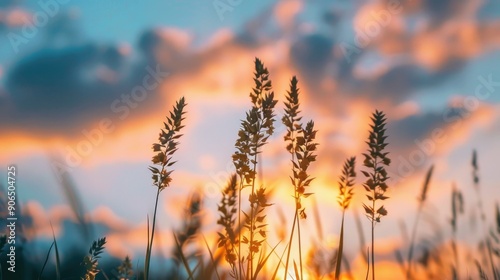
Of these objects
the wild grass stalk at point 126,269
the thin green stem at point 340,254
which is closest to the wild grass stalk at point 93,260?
the wild grass stalk at point 126,269

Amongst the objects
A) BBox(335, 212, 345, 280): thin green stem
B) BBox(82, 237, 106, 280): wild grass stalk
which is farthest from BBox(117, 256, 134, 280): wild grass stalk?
BBox(335, 212, 345, 280): thin green stem

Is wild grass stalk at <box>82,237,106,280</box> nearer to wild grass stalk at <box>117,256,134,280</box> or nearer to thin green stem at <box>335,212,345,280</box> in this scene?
wild grass stalk at <box>117,256,134,280</box>

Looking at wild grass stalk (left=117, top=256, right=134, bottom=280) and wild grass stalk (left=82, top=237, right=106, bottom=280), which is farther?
wild grass stalk (left=117, top=256, right=134, bottom=280)

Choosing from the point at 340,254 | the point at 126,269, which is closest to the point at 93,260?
the point at 126,269

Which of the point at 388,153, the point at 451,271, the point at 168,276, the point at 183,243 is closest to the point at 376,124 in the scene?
the point at 388,153

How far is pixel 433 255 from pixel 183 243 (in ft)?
10.9

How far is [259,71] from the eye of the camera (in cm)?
433

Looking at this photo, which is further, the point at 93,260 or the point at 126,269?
the point at 126,269

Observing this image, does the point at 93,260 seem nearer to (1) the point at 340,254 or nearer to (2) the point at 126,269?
(2) the point at 126,269

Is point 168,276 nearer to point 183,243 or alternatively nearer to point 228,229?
point 183,243

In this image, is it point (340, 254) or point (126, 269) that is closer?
point (340, 254)

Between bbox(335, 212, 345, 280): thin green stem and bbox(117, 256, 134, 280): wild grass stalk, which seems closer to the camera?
bbox(335, 212, 345, 280): thin green stem

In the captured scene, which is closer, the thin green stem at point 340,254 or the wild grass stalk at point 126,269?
the thin green stem at point 340,254

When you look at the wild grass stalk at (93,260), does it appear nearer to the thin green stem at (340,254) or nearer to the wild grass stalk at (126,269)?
the wild grass stalk at (126,269)
